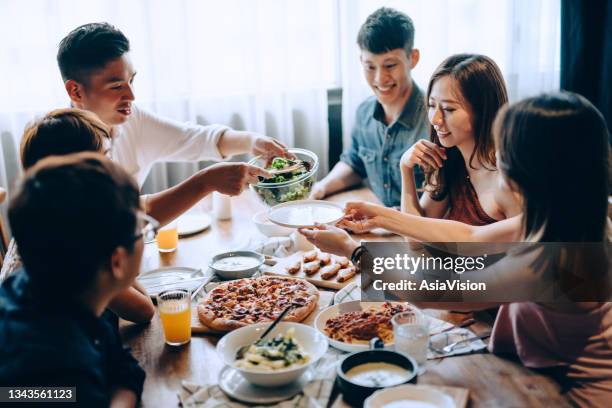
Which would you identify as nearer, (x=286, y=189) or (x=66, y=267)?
(x=66, y=267)

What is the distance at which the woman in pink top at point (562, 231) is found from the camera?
1451mm

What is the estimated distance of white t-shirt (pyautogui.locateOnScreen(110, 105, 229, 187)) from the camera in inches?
104

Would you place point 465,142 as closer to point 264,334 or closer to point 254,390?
point 264,334

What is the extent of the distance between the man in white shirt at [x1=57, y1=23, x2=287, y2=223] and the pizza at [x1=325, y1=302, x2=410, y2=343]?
0.61m

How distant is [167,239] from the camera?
234 centimetres

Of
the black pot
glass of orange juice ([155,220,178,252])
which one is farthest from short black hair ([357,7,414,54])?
the black pot

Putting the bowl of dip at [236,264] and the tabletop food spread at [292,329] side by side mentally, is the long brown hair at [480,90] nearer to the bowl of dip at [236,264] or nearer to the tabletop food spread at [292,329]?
the tabletop food spread at [292,329]

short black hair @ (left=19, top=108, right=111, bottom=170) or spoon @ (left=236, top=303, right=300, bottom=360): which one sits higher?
short black hair @ (left=19, top=108, right=111, bottom=170)

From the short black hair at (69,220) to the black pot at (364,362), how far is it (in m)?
0.54

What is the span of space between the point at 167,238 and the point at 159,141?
57cm

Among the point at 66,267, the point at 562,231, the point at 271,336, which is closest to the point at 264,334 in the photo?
the point at 271,336

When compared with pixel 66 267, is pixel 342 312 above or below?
below

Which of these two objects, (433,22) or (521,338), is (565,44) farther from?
(521,338)

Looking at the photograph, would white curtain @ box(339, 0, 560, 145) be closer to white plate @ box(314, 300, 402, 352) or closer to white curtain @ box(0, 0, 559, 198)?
white curtain @ box(0, 0, 559, 198)
